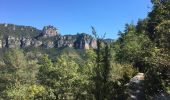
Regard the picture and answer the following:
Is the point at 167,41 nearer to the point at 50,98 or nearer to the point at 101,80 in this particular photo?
the point at 101,80

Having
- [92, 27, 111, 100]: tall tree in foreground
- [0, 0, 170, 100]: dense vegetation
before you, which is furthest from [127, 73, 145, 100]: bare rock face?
[92, 27, 111, 100]: tall tree in foreground

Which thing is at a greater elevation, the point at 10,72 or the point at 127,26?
the point at 127,26

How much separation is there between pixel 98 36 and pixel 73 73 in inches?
915

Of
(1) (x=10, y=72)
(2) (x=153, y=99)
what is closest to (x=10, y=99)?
(1) (x=10, y=72)

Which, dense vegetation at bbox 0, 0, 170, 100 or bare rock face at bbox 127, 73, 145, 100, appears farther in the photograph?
bare rock face at bbox 127, 73, 145, 100

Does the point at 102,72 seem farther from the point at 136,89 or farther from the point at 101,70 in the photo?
the point at 136,89

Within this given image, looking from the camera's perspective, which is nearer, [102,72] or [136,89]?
[102,72]

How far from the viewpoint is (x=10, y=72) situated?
8506 centimetres

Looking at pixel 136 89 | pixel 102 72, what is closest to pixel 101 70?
pixel 102 72

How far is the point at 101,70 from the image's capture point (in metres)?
20.8

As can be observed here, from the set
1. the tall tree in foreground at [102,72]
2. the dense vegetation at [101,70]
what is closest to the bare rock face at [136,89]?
the dense vegetation at [101,70]

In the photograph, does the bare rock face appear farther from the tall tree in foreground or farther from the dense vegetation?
the tall tree in foreground

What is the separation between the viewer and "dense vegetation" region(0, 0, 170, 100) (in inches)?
800

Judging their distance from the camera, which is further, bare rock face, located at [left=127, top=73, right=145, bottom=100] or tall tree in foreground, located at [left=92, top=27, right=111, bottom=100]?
bare rock face, located at [left=127, top=73, right=145, bottom=100]
